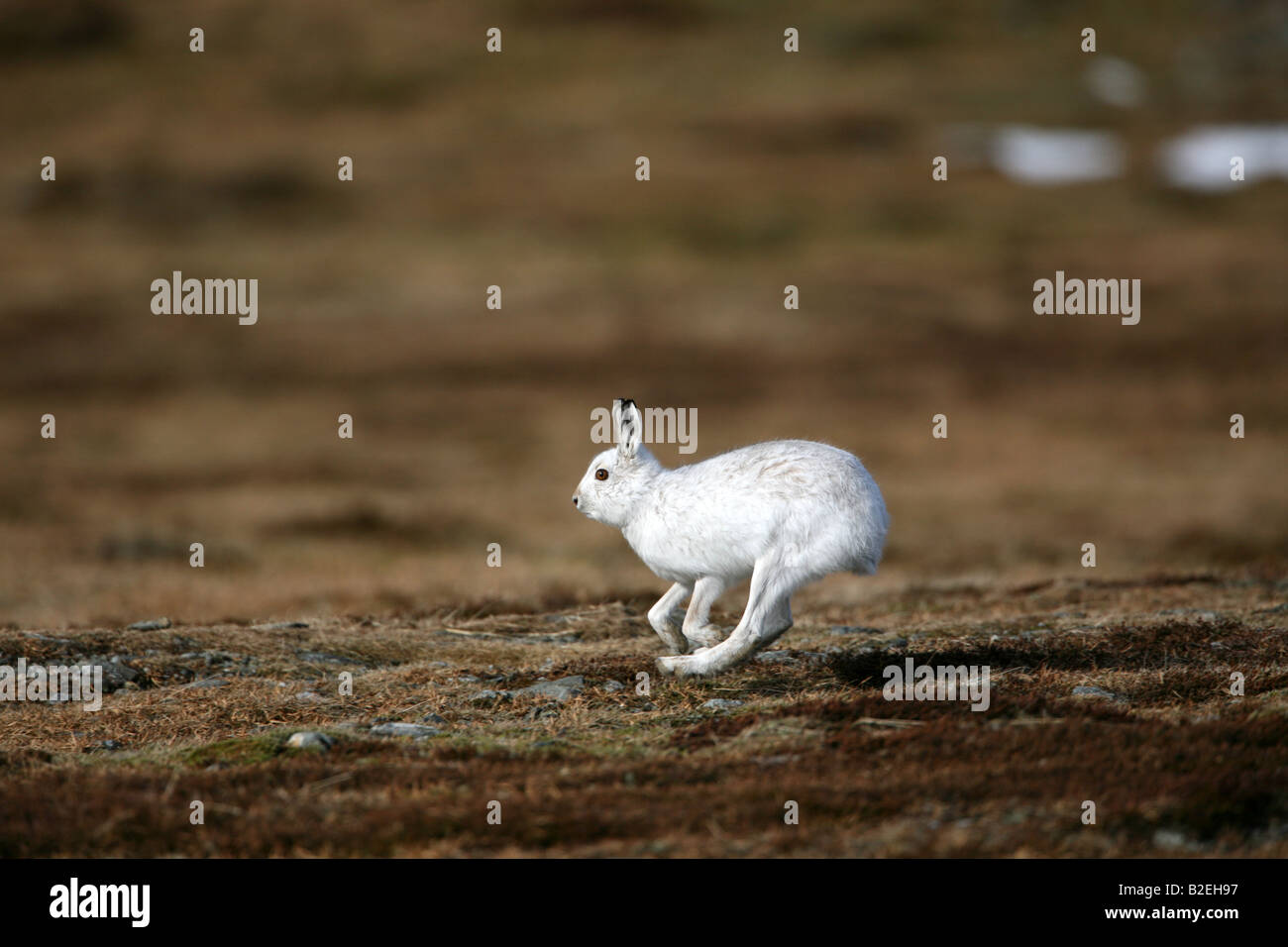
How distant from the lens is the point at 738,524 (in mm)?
12211

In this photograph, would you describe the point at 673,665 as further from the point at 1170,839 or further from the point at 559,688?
the point at 1170,839

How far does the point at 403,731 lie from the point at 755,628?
128 inches

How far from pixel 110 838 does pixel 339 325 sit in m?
55.8

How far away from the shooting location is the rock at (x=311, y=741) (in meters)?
10.5

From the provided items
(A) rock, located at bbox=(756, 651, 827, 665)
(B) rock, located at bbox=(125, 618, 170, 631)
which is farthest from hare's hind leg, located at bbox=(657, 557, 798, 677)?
(B) rock, located at bbox=(125, 618, 170, 631)

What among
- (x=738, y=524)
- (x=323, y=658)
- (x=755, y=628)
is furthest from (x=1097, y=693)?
(x=323, y=658)

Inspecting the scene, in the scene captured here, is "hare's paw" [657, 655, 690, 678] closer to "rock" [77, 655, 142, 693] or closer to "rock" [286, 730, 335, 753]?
"rock" [286, 730, 335, 753]

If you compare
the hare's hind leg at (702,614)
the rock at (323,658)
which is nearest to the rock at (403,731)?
A: the hare's hind leg at (702,614)

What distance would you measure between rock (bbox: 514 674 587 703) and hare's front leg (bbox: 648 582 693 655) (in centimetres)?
99

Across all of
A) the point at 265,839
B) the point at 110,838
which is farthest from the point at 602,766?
the point at 110,838

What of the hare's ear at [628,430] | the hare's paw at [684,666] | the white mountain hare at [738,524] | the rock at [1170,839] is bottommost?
the rock at [1170,839]

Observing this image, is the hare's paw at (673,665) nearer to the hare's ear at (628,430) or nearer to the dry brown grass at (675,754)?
the dry brown grass at (675,754)

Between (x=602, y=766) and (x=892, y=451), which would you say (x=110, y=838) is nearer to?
(x=602, y=766)

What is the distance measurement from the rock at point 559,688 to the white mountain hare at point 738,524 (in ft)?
2.77
